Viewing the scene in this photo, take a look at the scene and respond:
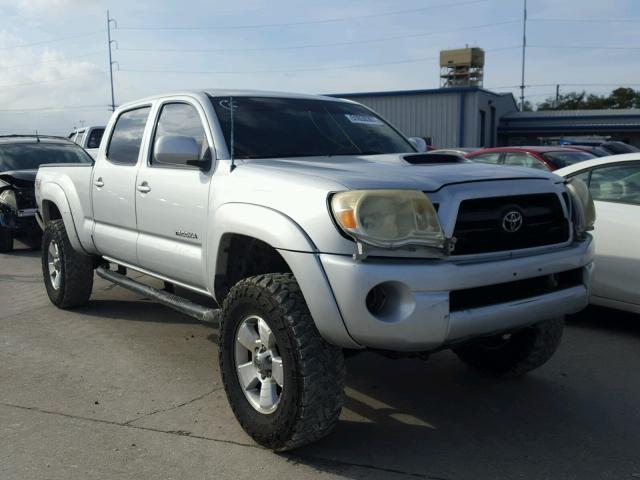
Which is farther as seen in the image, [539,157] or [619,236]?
[539,157]

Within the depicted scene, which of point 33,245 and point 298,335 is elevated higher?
point 298,335

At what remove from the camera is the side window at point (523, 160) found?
10.6 meters

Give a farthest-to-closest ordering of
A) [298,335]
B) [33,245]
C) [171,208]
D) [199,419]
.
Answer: [33,245], [171,208], [199,419], [298,335]

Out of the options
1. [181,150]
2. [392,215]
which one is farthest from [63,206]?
[392,215]

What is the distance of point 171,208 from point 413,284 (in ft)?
6.74

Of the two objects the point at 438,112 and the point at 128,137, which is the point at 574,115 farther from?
the point at 128,137

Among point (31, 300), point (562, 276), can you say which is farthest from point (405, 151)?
point (31, 300)

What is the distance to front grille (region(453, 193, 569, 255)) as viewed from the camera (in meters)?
3.25

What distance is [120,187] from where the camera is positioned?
510 cm

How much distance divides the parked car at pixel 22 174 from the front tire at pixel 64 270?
3101mm

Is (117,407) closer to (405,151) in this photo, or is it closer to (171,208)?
(171,208)

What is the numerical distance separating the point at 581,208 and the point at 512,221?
28.0 inches

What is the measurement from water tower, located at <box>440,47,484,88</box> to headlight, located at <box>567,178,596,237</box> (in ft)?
253

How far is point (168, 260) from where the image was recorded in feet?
14.7
